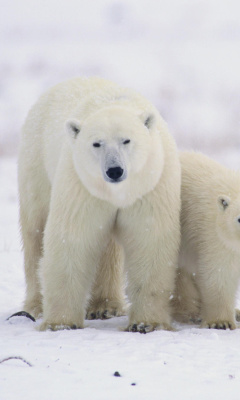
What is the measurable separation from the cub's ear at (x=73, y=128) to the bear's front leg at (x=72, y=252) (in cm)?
40

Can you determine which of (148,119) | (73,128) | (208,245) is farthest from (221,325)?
(73,128)

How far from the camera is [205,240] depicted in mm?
5168

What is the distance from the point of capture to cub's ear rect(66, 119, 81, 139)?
468cm

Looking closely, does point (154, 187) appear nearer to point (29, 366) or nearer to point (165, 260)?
point (165, 260)

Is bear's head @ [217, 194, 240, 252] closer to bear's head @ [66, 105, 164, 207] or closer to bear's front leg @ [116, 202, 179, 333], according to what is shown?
bear's front leg @ [116, 202, 179, 333]

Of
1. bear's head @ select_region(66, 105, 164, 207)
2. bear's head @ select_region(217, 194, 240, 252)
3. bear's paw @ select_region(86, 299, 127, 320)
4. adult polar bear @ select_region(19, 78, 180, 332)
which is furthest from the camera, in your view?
bear's paw @ select_region(86, 299, 127, 320)

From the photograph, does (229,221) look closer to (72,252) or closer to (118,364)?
(72,252)

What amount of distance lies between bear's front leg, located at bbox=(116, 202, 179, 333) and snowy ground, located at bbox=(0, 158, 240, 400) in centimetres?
28

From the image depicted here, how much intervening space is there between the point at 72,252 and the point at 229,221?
3.99 feet

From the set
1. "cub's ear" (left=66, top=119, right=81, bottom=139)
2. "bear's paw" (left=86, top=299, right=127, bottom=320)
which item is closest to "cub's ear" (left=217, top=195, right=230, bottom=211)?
"cub's ear" (left=66, top=119, right=81, bottom=139)

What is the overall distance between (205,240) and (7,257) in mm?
4048

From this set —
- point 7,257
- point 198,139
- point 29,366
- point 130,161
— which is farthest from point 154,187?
point 198,139

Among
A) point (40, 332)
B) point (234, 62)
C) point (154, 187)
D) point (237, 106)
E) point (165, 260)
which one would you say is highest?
point (234, 62)

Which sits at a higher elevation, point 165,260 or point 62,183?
point 62,183
